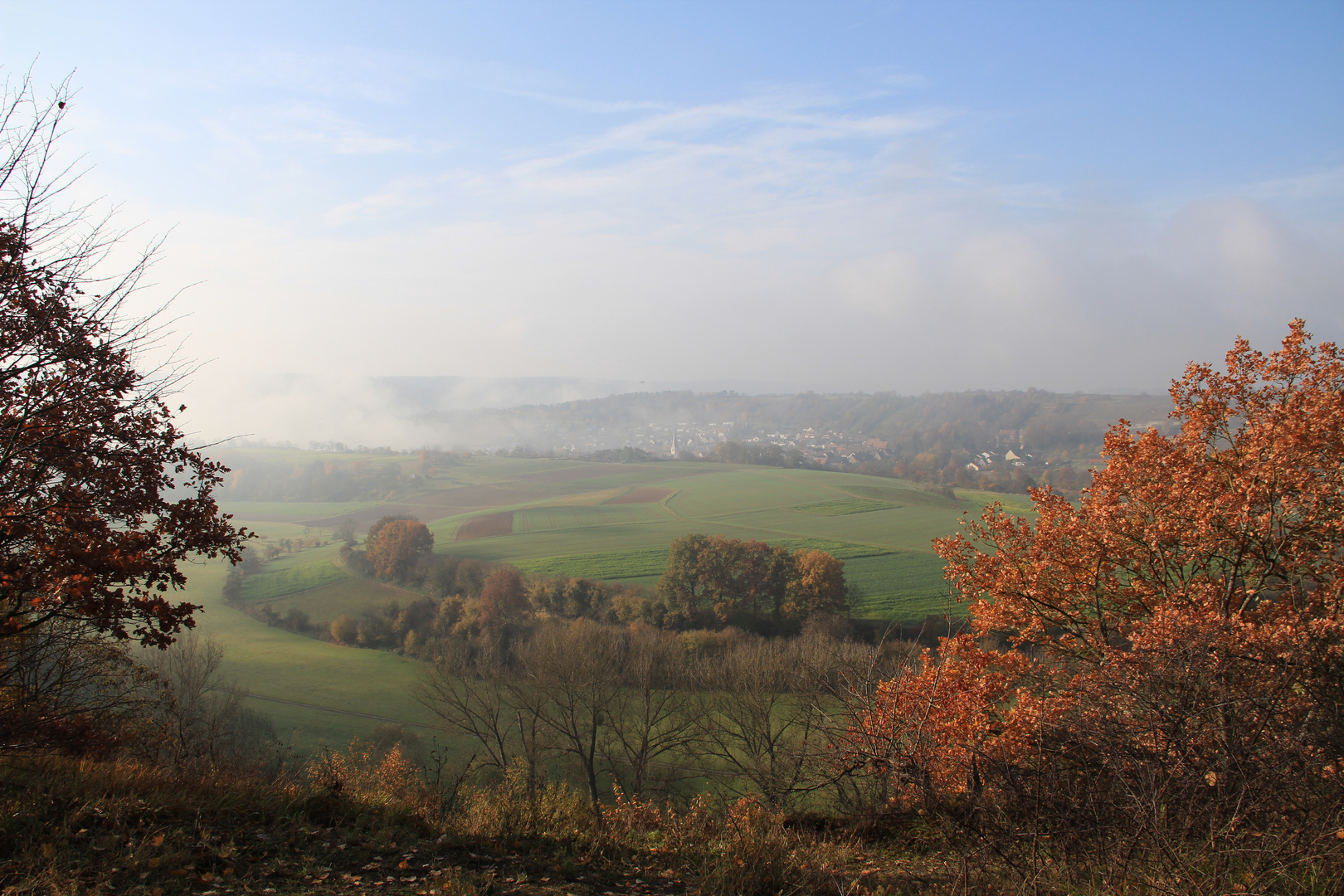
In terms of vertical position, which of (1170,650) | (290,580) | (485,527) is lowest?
(290,580)

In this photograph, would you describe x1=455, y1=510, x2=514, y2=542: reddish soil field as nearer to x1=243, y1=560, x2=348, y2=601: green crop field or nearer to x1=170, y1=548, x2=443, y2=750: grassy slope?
x1=243, y1=560, x2=348, y2=601: green crop field

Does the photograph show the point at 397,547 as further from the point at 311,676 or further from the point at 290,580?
the point at 311,676

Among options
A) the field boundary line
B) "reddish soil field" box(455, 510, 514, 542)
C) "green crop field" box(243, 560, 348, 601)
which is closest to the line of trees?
the field boundary line

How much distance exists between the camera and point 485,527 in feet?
188

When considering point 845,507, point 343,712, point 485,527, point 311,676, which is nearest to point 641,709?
point 343,712

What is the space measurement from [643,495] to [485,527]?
18.1 meters

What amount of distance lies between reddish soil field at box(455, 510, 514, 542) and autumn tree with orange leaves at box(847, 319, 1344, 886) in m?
A: 47.5

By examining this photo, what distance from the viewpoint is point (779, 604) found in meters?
40.7

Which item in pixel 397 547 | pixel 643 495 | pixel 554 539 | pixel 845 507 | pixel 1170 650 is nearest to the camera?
pixel 1170 650

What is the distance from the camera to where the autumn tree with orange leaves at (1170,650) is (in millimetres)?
5184

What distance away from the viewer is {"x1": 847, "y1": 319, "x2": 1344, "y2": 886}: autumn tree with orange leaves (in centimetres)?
518

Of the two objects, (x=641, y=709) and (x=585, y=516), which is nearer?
(x=641, y=709)

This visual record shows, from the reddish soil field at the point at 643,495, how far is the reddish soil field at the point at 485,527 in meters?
11.4

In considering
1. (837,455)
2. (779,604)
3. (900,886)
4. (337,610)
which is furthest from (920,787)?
(837,455)
